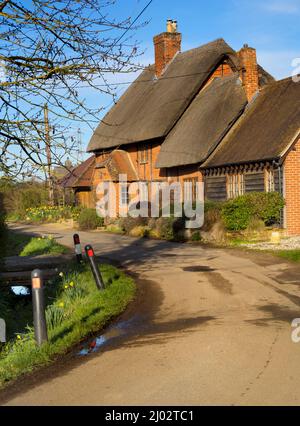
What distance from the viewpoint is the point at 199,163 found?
86.1 ft

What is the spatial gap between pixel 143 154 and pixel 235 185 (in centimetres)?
1005

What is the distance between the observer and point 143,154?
32.8 m

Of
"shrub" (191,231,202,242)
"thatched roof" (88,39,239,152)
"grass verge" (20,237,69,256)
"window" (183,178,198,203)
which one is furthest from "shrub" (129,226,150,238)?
"grass verge" (20,237,69,256)

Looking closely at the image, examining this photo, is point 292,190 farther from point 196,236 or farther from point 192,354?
point 192,354

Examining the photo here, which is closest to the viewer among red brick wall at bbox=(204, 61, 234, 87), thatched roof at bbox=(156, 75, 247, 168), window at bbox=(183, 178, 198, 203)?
thatched roof at bbox=(156, 75, 247, 168)

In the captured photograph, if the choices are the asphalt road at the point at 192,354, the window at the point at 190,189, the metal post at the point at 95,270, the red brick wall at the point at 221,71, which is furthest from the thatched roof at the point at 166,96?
the asphalt road at the point at 192,354

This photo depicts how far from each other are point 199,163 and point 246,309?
58.2 feet

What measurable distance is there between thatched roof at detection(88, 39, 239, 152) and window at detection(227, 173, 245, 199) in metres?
5.49

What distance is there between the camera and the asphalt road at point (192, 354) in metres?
5.22

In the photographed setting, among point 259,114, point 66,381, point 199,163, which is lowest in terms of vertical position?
point 66,381

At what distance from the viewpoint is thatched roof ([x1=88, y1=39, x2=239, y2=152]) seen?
29.6 m

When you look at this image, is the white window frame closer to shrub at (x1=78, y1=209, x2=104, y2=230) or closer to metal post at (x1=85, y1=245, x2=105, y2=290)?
shrub at (x1=78, y1=209, x2=104, y2=230)
